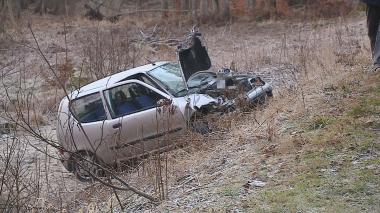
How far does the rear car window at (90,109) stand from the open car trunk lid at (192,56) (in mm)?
1524

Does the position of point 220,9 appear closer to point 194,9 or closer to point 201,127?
point 194,9

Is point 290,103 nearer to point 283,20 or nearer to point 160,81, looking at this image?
point 160,81

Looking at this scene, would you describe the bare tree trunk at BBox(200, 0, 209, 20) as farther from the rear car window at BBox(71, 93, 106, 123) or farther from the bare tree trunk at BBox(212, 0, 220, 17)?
the rear car window at BBox(71, 93, 106, 123)

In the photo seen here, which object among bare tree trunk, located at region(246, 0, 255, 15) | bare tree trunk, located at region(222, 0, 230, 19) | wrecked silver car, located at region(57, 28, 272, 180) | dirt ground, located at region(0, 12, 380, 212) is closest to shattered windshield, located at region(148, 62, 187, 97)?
wrecked silver car, located at region(57, 28, 272, 180)

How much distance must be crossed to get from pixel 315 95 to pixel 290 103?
0.39 metres

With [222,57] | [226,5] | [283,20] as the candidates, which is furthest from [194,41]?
[226,5]

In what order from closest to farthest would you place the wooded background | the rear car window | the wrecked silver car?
the wrecked silver car → the rear car window → the wooded background

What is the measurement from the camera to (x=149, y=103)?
9.32m

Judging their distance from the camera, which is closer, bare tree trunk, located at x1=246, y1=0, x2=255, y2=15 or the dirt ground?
the dirt ground

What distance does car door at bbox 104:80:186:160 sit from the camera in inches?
342

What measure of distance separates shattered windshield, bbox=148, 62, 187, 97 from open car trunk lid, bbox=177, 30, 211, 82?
182 mm

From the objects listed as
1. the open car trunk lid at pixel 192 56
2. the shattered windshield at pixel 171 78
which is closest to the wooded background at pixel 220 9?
the open car trunk lid at pixel 192 56

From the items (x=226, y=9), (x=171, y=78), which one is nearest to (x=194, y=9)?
(x=226, y=9)

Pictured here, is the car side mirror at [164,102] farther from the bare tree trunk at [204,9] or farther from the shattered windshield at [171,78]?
the bare tree trunk at [204,9]
